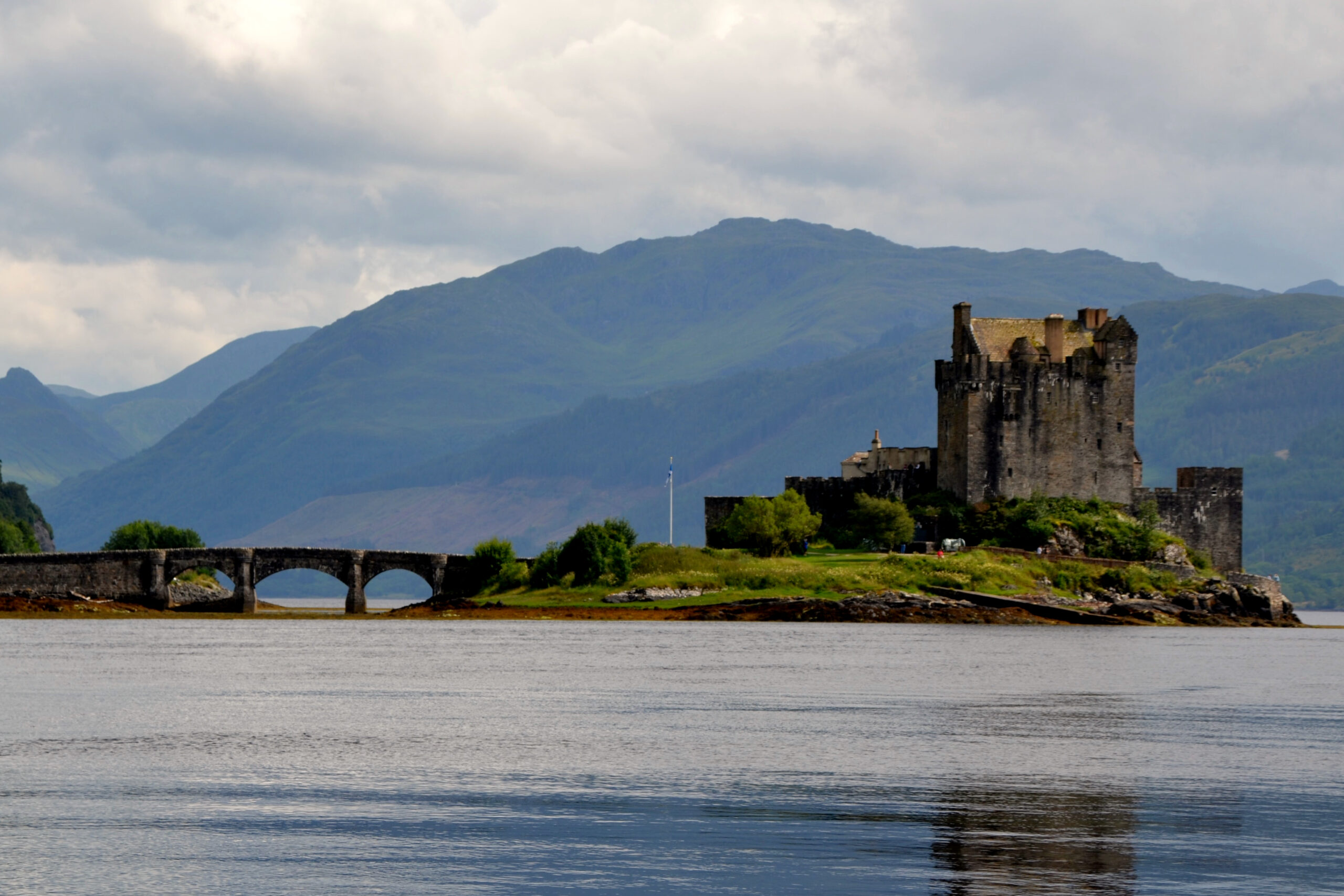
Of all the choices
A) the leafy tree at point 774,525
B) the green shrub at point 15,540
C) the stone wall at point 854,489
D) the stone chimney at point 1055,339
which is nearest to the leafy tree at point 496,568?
the leafy tree at point 774,525

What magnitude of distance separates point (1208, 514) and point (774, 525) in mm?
31559

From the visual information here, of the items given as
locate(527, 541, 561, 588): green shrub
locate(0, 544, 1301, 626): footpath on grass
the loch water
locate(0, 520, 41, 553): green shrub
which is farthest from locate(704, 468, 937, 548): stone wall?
locate(0, 520, 41, 553): green shrub

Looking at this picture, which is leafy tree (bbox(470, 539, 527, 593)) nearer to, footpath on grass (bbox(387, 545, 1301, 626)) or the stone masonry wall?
footpath on grass (bbox(387, 545, 1301, 626))

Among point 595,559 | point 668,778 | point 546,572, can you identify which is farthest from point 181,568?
point 668,778

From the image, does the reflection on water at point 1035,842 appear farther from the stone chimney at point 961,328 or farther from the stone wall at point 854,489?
the stone wall at point 854,489

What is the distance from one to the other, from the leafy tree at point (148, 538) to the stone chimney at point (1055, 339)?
72877 millimetres

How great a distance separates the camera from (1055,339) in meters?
122

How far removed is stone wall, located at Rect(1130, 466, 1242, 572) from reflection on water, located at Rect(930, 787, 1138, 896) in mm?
92756

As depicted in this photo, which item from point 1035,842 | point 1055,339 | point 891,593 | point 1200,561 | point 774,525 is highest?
point 1055,339

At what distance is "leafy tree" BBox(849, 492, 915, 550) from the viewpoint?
118 meters

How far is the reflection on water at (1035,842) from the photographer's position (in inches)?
993

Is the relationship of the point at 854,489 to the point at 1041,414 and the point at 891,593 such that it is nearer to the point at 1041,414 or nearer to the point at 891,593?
the point at 1041,414

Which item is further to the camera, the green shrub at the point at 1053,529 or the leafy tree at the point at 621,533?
the leafy tree at the point at 621,533

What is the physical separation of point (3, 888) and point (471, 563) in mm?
103496
